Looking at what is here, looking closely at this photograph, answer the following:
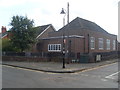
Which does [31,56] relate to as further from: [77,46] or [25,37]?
[77,46]

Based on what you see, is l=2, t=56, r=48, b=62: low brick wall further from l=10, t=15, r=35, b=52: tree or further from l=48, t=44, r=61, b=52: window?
l=48, t=44, r=61, b=52: window

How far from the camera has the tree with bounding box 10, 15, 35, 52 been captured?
31.1 metres

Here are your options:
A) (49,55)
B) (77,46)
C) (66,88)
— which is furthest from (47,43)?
(66,88)

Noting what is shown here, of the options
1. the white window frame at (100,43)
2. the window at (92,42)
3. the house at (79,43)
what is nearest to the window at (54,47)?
the house at (79,43)

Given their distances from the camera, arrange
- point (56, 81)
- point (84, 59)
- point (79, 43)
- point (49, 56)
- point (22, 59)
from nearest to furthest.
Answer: point (56, 81) < point (84, 59) < point (49, 56) < point (22, 59) < point (79, 43)

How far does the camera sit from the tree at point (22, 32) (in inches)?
1225

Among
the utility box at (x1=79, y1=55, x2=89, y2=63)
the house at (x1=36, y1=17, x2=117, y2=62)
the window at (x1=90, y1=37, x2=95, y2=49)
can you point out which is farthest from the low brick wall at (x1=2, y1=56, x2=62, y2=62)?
the window at (x1=90, y1=37, x2=95, y2=49)

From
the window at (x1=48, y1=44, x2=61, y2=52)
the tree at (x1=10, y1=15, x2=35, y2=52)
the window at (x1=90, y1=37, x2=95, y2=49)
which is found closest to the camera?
the tree at (x1=10, y1=15, x2=35, y2=52)

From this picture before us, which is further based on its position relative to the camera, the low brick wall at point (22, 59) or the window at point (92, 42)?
the window at point (92, 42)

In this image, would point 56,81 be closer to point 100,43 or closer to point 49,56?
point 49,56

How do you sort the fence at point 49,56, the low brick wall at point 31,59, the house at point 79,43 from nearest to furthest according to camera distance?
the fence at point 49,56, the low brick wall at point 31,59, the house at point 79,43

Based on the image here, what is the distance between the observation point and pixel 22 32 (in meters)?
31.7

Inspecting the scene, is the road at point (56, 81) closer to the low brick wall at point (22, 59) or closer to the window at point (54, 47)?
the low brick wall at point (22, 59)

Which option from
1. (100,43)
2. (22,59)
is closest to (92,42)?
(100,43)
